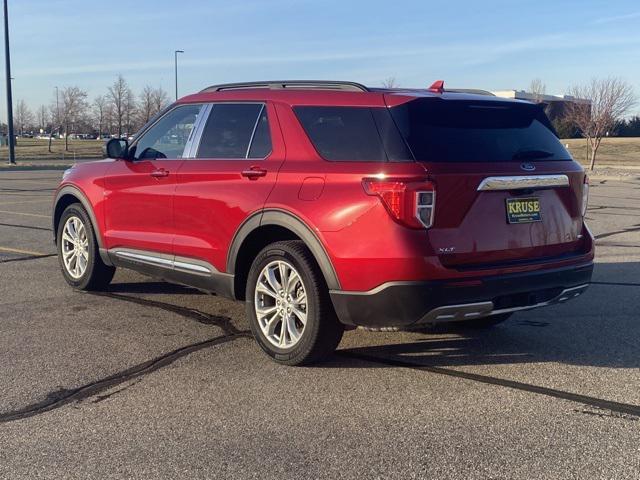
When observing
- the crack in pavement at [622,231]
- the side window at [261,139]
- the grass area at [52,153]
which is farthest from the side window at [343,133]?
the grass area at [52,153]

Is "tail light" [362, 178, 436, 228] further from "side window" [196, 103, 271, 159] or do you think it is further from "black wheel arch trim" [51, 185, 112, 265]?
"black wheel arch trim" [51, 185, 112, 265]

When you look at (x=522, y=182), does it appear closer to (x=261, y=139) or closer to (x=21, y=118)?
(x=261, y=139)

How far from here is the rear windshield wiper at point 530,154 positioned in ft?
16.0

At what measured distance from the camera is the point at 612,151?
60.4 metres

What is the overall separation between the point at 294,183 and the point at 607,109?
40.9 m

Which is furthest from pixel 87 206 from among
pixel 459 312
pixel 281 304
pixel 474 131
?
pixel 459 312

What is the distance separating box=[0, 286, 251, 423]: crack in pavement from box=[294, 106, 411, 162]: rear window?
1.79 metres

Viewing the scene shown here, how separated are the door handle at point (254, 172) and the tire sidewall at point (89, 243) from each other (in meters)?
2.48

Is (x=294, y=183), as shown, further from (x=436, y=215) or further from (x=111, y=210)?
(x=111, y=210)

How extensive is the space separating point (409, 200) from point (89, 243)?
396 cm

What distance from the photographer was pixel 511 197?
15.4ft

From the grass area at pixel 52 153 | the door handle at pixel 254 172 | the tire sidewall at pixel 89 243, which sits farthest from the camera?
the grass area at pixel 52 153

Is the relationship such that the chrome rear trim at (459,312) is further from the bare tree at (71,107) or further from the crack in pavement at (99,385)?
the bare tree at (71,107)

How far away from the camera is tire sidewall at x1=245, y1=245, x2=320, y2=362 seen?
15.6 ft
